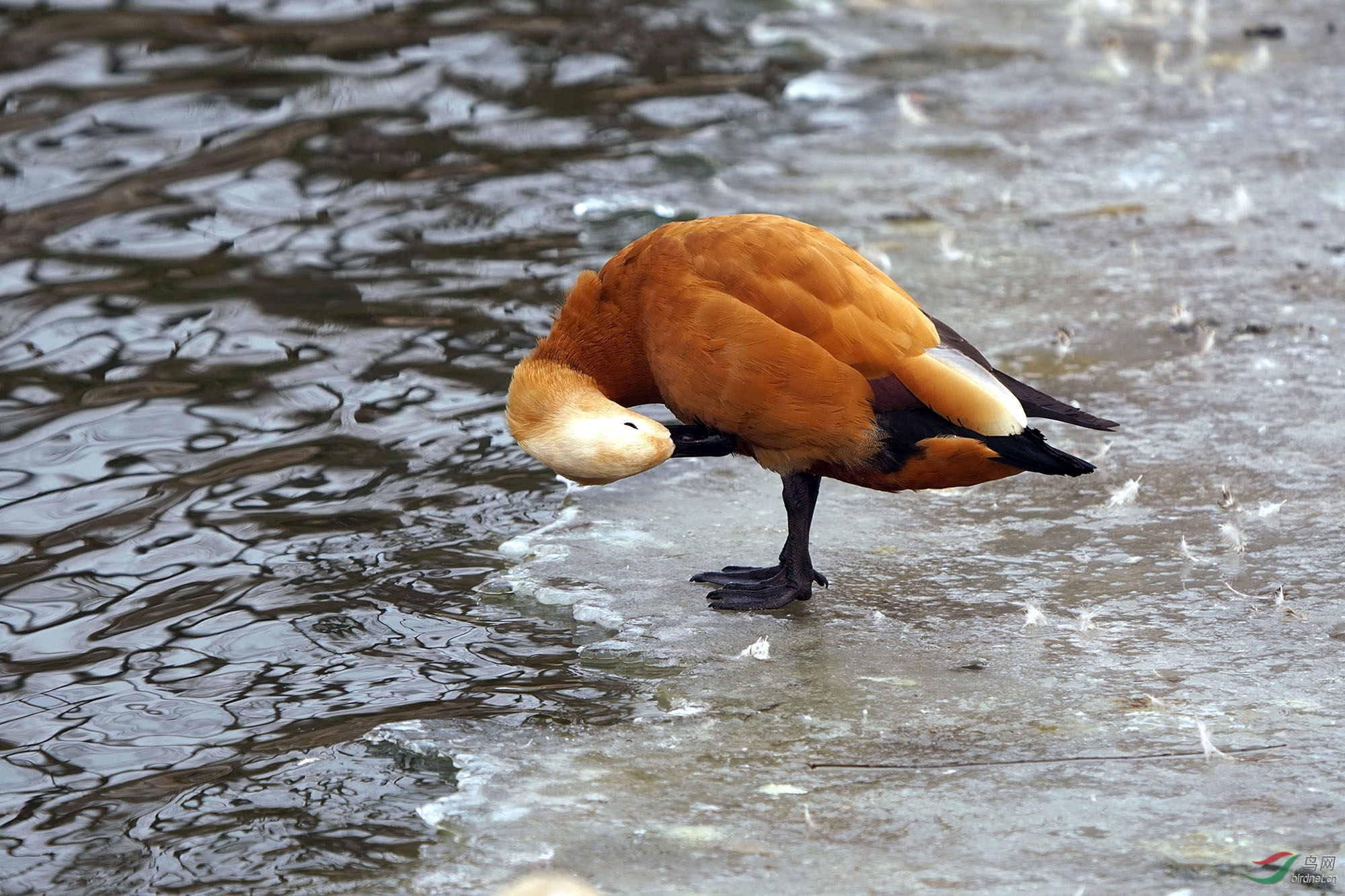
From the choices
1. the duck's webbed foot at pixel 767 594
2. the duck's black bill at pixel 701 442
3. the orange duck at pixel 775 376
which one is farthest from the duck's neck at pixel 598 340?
the duck's webbed foot at pixel 767 594

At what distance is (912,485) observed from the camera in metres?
3.80

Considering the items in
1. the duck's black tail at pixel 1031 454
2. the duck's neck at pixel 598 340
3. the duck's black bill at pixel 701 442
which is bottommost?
the duck's black bill at pixel 701 442

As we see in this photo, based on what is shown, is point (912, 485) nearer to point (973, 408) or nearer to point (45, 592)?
point (973, 408)

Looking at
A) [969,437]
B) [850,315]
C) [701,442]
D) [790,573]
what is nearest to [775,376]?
[850,315]

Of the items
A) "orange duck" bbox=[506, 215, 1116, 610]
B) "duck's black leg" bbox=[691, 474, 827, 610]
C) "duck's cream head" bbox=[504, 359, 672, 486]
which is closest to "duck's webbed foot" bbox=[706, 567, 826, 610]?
"duck's black leg" bbox=[691, 474, 827, 610]

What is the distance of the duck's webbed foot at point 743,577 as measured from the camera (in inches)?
159

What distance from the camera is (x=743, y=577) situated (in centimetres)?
408

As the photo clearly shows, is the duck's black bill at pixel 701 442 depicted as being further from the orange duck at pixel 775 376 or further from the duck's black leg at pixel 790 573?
the duck's black leg at pixel 790 573

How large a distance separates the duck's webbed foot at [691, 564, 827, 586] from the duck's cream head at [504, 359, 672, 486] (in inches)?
18.9

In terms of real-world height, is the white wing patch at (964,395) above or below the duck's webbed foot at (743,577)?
above

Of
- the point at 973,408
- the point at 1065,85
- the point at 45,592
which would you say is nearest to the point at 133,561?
the point at 45,592

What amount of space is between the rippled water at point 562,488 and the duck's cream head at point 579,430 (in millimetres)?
463

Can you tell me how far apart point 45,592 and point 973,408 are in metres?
2.56

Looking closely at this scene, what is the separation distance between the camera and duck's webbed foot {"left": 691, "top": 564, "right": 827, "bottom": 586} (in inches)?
159
